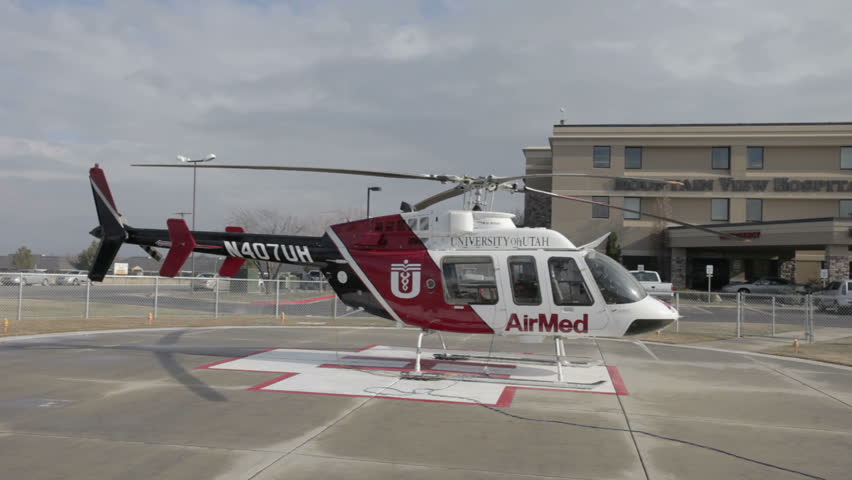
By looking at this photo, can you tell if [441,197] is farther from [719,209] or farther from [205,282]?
[719,209]

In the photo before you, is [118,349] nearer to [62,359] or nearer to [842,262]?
[62,359]

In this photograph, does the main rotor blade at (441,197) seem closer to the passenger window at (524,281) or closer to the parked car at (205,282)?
the passenger window at (524,281)

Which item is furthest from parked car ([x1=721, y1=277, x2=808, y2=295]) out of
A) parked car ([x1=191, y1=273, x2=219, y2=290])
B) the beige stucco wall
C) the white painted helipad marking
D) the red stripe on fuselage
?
the red stripe on fuselage

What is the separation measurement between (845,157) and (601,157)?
59.1ft

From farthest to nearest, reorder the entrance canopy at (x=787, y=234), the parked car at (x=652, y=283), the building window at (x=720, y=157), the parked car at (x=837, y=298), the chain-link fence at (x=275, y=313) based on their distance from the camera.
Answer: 1. the building window at (x=720, y=157)
2. the entrance canopy at (x=787, y=234)
3. the parked car at (x=652, y=283)
4. the parked car at (x=837, y=298)
5. the chain-link fence at (x=275, y=313)

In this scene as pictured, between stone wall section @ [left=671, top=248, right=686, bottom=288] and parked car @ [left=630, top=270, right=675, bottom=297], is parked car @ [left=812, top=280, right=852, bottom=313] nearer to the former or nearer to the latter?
parked car @ [left=630, top=270, right=675, bottom=297]

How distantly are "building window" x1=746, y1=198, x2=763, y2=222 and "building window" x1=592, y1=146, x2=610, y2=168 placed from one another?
1085 centimetres

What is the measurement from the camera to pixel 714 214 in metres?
46.9

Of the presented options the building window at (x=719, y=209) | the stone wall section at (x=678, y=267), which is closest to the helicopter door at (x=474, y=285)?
the stone wall section at (x=678, y=267)

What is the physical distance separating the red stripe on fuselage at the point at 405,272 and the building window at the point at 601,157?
3797 cm

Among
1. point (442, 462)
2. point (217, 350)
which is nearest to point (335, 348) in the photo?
point (217, 350)

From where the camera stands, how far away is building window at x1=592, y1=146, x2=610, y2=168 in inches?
1861

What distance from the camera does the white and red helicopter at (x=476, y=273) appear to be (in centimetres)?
1104

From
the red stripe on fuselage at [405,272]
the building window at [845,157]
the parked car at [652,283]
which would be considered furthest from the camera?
the building window at [845,157]
